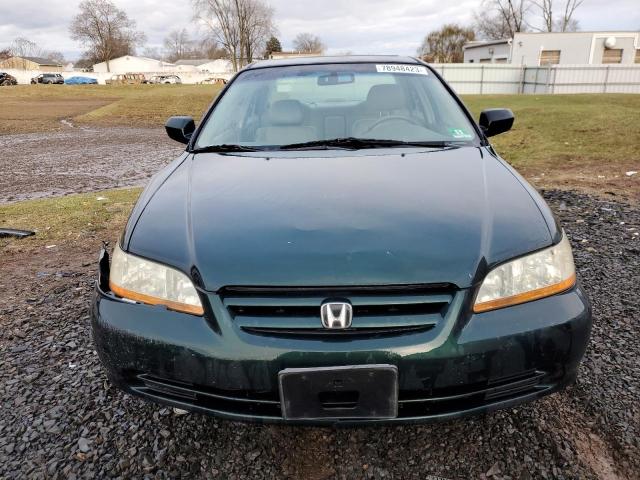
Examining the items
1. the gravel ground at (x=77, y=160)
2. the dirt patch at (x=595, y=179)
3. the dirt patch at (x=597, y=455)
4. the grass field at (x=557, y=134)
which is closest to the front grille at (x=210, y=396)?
the dirt patch at (x=597, y=455)

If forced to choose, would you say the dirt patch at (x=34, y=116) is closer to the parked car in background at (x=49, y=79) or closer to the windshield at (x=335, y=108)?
the windshield at (x=335, y=108)

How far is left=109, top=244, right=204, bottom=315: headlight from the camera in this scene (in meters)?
1.58

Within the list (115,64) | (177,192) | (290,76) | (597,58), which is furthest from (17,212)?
(115,64)

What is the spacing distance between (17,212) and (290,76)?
3901mm

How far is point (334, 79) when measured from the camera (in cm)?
310

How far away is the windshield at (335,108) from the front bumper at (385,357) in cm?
130

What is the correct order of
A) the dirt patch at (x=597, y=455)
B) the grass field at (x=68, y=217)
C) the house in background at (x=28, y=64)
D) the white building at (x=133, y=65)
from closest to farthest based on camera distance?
the dirt patch at (x=597, y=455)
the grass field at (x=68, y=217)
the white building at (x=133, y=65)
the house in background at (x=28, y=64)

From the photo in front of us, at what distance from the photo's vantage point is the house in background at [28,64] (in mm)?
78312

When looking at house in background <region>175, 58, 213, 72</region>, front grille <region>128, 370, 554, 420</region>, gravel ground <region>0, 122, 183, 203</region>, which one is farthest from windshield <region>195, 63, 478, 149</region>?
house in background <region>175, 58, 213, 72</region>

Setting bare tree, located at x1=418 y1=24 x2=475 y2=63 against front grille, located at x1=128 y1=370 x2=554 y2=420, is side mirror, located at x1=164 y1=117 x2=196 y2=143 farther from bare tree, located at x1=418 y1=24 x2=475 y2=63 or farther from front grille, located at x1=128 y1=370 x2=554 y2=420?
bare tree, located at x1=418 y1=24 x2=475 y2=63

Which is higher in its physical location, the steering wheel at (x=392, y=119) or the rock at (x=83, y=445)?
the steering wheel at (x=392, y=119)

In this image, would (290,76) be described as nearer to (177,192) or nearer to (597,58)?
(177,192)

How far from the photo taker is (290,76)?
318 centimetres

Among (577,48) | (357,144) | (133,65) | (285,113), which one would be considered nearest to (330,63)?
(285,113)
